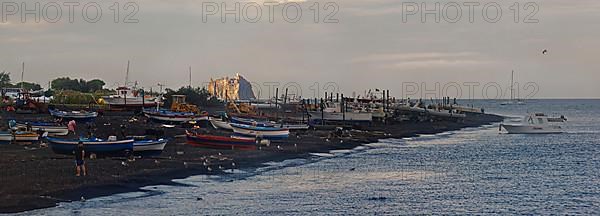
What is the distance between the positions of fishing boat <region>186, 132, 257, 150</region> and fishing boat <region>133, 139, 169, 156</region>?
8.51 metres

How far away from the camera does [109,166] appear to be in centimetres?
4291

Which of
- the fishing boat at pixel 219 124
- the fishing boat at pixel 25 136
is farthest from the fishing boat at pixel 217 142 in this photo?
the fishing boat at pixel 219 124

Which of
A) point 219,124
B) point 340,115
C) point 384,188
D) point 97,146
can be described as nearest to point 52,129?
point 97,146

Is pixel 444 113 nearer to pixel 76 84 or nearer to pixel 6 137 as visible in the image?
pixel 76 84

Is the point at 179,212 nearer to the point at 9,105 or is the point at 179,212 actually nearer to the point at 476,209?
the point at 476,209

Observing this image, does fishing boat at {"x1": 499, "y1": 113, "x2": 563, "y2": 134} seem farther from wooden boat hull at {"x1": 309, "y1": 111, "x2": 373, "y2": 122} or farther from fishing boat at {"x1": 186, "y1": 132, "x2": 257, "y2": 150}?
fishing boat at {"x1": 186, "y1": 132, "x2": 257, "y2": 150}

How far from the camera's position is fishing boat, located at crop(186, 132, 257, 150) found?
5872cm

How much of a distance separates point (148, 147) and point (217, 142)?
34.8ft

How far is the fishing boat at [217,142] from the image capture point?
5872cm

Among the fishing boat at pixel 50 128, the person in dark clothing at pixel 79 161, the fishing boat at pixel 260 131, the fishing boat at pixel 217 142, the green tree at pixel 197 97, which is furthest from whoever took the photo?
the green tree at pixel 197 97

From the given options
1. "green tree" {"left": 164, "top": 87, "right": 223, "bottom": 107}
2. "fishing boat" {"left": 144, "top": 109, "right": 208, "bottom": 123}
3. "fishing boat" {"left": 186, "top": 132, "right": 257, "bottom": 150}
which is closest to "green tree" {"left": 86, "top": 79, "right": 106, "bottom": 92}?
"green tree" {"left": 164, "top": 87, "right": 223, "bottom": 107}

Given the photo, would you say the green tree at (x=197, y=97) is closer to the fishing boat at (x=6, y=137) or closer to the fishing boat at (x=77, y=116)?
the fishing boat at (x=77, y=116)

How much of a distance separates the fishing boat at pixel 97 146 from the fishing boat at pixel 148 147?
48.0 inches

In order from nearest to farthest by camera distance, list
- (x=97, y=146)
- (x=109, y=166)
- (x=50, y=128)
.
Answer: (x=109, y=166) < (x=97, y=146) < (x=50, y=128)
